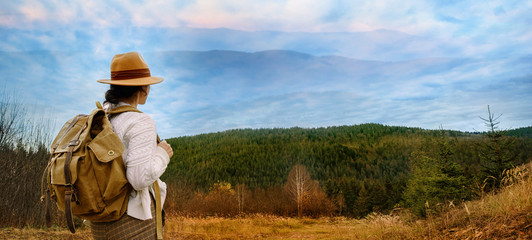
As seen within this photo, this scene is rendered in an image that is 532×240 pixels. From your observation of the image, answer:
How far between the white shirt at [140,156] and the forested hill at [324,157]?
27.6m

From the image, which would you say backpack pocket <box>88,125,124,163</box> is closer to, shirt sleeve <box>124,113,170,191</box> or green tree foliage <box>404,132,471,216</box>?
shirt sleeve <box>124,113,170,191</box>

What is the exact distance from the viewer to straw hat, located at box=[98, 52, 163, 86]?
2.46 metres

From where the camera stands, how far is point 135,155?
216 cm

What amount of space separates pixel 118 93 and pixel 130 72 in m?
0.17

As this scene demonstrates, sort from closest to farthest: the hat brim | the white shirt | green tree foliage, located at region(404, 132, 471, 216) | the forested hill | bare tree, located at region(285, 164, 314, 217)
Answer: the white shirt → the hat brim → green tree foliage, located at region(404, 132, 471, 216) → bare tree, located at region(285, 164, 314, 217) → the forested hill

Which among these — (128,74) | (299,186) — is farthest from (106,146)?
(299,186)

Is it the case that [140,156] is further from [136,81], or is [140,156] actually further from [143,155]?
[136,81]

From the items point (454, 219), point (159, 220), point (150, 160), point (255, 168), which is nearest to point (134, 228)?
point (159, 220)

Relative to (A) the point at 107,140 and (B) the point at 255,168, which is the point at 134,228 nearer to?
(A) the point at 107,140

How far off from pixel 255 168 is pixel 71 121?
4064cm

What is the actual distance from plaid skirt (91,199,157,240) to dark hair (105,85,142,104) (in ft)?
2.58

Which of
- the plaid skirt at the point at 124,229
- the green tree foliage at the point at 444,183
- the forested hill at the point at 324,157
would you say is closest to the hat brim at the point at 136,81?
the plaid skirt at the point at 124,229

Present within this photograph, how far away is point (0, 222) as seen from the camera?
36.9ft

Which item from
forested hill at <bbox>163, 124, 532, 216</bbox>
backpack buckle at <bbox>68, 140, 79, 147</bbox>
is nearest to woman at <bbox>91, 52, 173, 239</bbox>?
backpack buckle at <bbox>68, 140, 79, 147</bbox>
